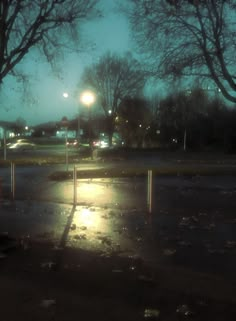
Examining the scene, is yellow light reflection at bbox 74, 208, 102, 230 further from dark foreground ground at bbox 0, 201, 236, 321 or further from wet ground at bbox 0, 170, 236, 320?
dark foreground ground at bbox 0, 201, 236, 321

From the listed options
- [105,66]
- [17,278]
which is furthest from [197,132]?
[17,278]

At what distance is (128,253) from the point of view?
8422mm

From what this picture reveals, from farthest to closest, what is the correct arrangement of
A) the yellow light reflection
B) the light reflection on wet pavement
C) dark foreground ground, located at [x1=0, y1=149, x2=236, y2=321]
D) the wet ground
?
the yellow light reflection → the light reflection on wet pavement → the wet ground → dark foreground ground, located at [x1=0, y1=149, x2=236, y2=321]

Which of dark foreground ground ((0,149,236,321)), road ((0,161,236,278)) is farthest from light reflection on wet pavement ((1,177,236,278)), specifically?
dark foreground ground ((0,149,236,321))

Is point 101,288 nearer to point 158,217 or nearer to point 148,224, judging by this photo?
point 148,224

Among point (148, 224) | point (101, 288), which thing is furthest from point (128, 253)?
point (148, 224)

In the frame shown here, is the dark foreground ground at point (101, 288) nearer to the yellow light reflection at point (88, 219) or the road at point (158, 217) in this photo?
the road at point (158, 217)

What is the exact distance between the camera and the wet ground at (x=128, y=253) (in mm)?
5938

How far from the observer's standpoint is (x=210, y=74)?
15.1 meters

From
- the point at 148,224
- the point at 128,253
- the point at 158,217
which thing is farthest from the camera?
the point at 158,217

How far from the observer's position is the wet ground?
5938 millimetres

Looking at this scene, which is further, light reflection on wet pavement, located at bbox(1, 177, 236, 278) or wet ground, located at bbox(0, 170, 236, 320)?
light reflection on wet pavement, located at bbox(1, 177, 236, 278)

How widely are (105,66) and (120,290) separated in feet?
179

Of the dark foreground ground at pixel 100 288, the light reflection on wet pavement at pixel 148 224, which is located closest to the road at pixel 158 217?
the light reflection on wet pavement at pixel 148 224
